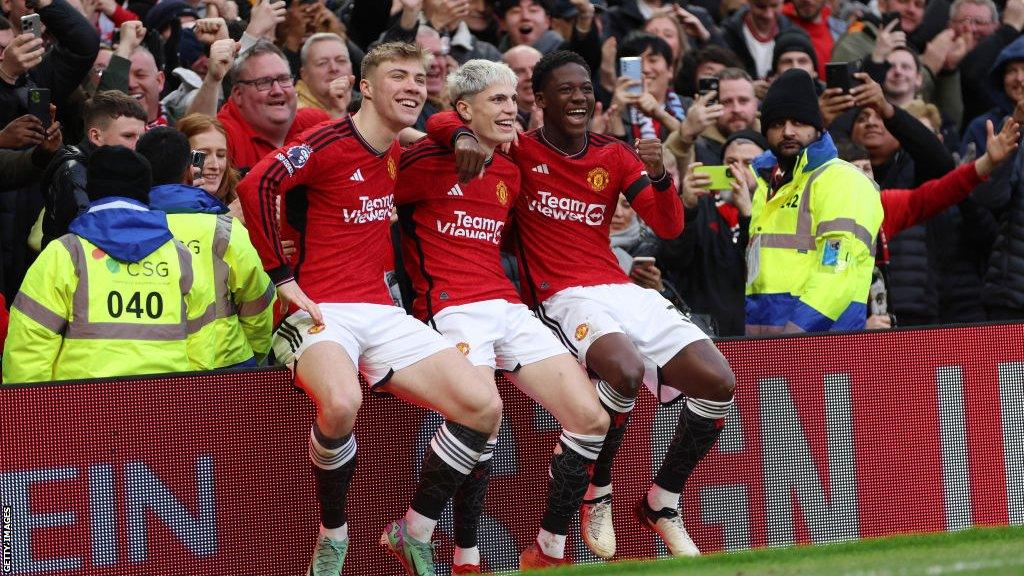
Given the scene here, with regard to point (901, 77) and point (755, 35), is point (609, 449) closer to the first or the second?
point (901, 77)

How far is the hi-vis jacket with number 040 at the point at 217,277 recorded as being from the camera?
27.1ft

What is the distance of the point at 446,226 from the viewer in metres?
8.44

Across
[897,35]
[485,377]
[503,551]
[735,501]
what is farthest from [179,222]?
[897,35]

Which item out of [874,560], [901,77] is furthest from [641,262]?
[901,77]

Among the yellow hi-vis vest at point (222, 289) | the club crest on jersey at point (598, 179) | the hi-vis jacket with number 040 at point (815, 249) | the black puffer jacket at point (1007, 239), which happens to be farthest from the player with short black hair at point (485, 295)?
the black puffer jacket at point (1007, 239)

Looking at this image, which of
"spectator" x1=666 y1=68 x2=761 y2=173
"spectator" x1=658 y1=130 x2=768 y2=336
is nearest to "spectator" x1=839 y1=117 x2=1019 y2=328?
"spectator" x1=658 y1=130 x2=768 y2=336

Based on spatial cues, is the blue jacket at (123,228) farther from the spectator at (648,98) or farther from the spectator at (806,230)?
the spectator at (648,98)

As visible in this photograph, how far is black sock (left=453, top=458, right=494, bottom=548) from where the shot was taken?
8.12 m

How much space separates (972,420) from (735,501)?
4.93 feet

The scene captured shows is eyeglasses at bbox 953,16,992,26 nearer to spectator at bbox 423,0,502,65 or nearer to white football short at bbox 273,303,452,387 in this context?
spectator at bbox 423,0,502,65

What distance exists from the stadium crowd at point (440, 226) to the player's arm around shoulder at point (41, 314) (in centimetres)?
1

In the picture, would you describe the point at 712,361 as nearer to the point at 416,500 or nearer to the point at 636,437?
the point at 636,437

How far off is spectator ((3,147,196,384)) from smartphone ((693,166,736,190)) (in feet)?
12.3

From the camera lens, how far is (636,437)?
347 inches
